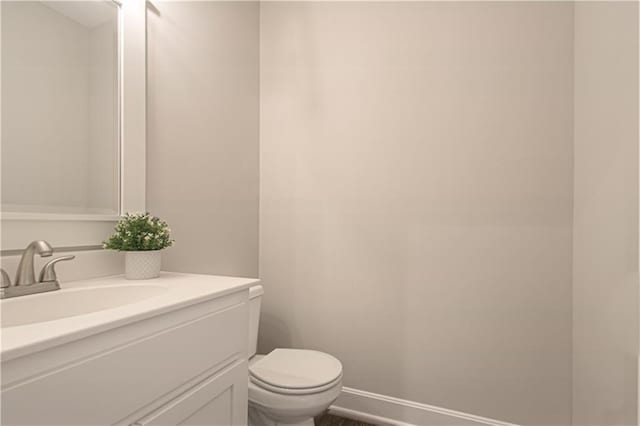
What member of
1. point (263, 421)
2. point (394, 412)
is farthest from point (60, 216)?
point (394, 412)

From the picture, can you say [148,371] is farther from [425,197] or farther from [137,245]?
[425,197]

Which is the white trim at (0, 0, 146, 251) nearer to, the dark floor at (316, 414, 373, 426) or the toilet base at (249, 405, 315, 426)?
the toilet base at (249, 405, 315, 426)

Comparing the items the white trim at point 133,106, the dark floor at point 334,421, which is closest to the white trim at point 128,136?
the white trim at point 133,106

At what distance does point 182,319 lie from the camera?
33.5 inches

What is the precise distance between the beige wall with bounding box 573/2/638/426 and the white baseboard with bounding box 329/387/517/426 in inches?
18.7

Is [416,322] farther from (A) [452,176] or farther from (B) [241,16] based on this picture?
(B) [241,16]

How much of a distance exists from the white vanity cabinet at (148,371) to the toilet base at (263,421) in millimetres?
405

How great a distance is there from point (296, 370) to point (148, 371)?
0.84 m

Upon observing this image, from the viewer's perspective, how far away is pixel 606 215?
122 centimetres

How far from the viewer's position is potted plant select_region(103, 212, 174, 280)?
44.6 inches

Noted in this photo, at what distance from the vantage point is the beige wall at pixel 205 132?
1417mm

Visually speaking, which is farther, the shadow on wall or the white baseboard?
the shadow on wall

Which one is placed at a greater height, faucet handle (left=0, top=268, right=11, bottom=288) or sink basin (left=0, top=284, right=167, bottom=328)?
faucet handle (left=0, top=268, right=11, bottom=288)

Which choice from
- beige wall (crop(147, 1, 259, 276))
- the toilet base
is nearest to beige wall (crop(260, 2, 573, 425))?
beige wall (crop(147, 1, 259, 276))
